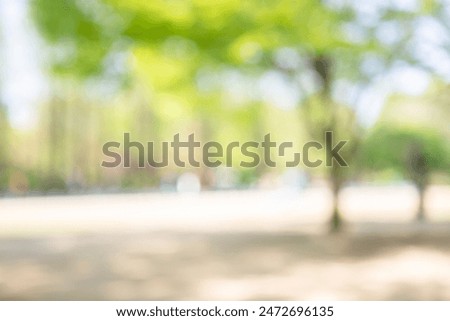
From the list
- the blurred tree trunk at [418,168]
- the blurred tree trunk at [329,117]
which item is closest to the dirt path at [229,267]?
the blurred tree trunk at [329,117]

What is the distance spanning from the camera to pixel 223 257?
4.42 m

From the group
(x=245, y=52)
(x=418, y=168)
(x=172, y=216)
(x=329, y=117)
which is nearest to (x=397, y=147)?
(x=418, y=168)

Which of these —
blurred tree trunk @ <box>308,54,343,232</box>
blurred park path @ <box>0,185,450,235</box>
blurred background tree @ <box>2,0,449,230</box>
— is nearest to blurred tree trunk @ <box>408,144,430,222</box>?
blurred background tree @ <box>2,0,449,230</box>

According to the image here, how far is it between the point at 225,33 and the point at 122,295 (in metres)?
2.06

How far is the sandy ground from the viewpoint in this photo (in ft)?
11.2

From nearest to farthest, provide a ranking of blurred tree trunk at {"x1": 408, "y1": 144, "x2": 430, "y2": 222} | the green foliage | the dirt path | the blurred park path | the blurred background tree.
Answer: the dirt path < the blurred background tree < blurred tree trunk at {"x1": 408, "y1": 144, "x2": 430, "y2": 222} < the blurred park path < the green foliage

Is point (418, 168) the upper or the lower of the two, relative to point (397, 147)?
lower

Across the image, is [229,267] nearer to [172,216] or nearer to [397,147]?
[172,216]

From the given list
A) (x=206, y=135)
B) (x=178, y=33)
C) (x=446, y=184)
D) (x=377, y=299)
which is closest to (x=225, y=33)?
(x=178, y=33)

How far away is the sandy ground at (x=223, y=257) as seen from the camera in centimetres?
341

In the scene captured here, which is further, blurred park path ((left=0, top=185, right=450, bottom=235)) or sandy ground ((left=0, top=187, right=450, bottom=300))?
blurred park path ((left=0, top=185, right=450, bottom=235))

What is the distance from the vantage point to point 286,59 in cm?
542

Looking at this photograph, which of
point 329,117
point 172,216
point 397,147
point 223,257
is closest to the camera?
point 223,257

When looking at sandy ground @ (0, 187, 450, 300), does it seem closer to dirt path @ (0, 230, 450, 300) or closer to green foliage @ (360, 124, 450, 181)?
dirt path @ (0, 230, 450, 300)
